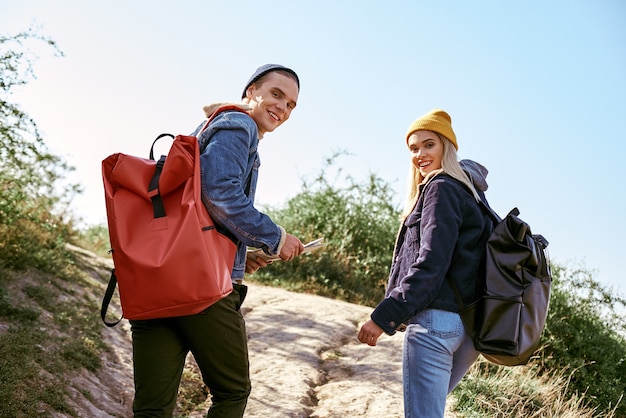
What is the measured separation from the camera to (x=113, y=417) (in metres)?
4.01

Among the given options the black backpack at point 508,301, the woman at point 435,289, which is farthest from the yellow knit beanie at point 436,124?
the black backpack at point 508,301

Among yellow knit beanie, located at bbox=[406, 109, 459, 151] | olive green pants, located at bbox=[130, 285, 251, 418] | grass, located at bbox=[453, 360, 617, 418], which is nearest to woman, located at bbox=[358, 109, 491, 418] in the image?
yellow knit beanie, located at bbox=[406, 109, 459, 151]

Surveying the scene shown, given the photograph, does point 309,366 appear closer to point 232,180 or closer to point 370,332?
point 370,332

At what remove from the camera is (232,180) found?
228 cm

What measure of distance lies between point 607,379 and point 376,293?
364cm

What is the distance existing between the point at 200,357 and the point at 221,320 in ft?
0.56

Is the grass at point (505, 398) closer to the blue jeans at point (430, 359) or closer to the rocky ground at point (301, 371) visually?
the rocky ground at point (301, 371)

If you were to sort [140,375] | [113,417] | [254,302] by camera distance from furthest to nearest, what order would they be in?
[254,302]
[113,417]
[140,375]

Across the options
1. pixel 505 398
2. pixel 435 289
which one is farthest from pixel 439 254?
pixel 505 398

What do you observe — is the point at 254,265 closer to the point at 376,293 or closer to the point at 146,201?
the point at 146,201

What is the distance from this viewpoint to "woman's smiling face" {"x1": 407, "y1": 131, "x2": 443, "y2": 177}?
269 centimetres

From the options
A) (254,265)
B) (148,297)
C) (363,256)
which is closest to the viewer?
(148,297)

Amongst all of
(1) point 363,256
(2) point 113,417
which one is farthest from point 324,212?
(2) point 113,417

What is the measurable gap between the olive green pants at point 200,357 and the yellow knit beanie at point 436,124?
3.60ft
